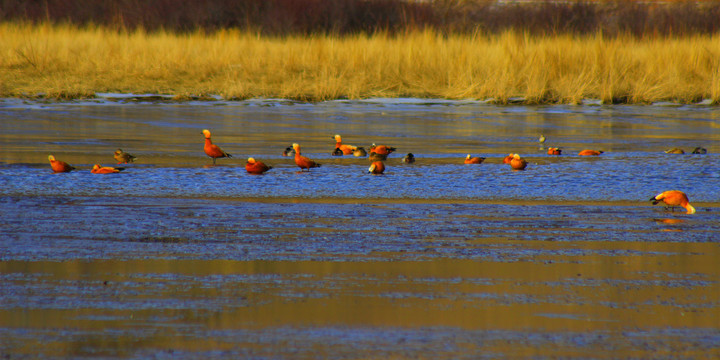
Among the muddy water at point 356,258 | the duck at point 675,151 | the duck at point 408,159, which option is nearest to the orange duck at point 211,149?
the muddy water at point 356,258

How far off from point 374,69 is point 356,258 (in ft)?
49.1

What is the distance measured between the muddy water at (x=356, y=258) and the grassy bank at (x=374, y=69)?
8.03m

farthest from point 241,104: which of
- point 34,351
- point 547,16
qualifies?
point 547,16

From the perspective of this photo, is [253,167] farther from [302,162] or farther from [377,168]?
[377,168]

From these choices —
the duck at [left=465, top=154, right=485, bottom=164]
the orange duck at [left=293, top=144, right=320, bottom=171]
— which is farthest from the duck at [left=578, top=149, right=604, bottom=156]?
the orange duck at [left=293, top=144, right=320, bottom=171]

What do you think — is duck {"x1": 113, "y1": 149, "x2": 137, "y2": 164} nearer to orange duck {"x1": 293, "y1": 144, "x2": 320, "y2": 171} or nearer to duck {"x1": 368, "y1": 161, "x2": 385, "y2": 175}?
orange duck {"x1": 293, "y1": 144, "x2": 320, "y2": 171}

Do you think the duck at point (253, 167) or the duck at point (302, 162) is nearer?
the duck at point (253, 167)

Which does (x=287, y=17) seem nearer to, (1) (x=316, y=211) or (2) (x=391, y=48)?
(2) (x=391, y=48)

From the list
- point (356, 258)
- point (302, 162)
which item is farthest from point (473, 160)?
point (356, 258)

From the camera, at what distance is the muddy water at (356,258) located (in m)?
3.59

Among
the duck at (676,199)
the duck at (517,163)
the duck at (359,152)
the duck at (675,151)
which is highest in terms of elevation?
the duck at (676,199)

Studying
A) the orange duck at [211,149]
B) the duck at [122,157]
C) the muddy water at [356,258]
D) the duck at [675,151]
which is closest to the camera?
the muddy water at [356,258]

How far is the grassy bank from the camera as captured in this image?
59.7ft

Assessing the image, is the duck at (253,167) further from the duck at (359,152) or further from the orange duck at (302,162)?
the duck at (359,152)
